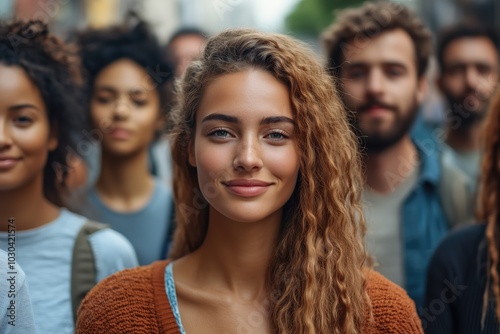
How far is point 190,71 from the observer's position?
9.96 feet

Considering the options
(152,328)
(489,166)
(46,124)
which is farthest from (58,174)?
(489,166)

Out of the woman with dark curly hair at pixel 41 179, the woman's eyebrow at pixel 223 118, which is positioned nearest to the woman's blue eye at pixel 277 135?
the woman's eyebrow at pixel 223 118

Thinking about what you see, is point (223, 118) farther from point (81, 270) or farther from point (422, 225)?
point (422, 225)

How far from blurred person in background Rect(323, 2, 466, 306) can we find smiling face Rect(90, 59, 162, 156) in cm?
124

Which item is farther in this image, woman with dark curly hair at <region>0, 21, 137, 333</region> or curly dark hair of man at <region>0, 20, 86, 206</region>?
curly dark hair of man at <region>0, 20, 86, 206</region>

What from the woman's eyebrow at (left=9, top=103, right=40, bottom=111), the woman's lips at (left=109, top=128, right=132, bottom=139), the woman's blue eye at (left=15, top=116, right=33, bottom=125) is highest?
the woman's eyebrow at (left=9, top=103, right=40, bottom=111)

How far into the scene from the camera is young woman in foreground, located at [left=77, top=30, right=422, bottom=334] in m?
2.70

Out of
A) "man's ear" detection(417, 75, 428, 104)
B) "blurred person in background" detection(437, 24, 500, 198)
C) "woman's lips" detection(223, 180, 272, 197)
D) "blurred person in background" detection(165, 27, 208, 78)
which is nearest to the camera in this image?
"woman's lips" detection(223, 180, 272, 197)

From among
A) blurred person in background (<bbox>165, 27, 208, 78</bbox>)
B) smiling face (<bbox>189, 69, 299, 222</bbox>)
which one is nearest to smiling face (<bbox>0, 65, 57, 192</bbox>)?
smiling face (<bbox>189, 69, 299, 222</bbox>)

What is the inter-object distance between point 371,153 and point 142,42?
172 cm

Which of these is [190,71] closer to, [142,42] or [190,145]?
[190,145]

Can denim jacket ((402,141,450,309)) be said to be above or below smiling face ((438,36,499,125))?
below

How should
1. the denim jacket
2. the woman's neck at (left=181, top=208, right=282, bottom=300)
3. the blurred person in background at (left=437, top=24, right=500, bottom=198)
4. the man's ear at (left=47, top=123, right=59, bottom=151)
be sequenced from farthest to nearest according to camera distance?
1. the blurred person in background at (left=437, top=24, right=500, bottom=198)
2. the denim jacket
3. the man's ear at (left=47, top=123, right=59, bottom=151)
4. the woman's neck at (left=181, top=208, right=282, bottom=300)

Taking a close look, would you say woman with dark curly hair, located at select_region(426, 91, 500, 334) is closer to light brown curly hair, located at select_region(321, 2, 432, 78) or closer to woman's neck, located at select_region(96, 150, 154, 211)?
light brown curly hair, located at select_region(321, 2, 432, 78)
